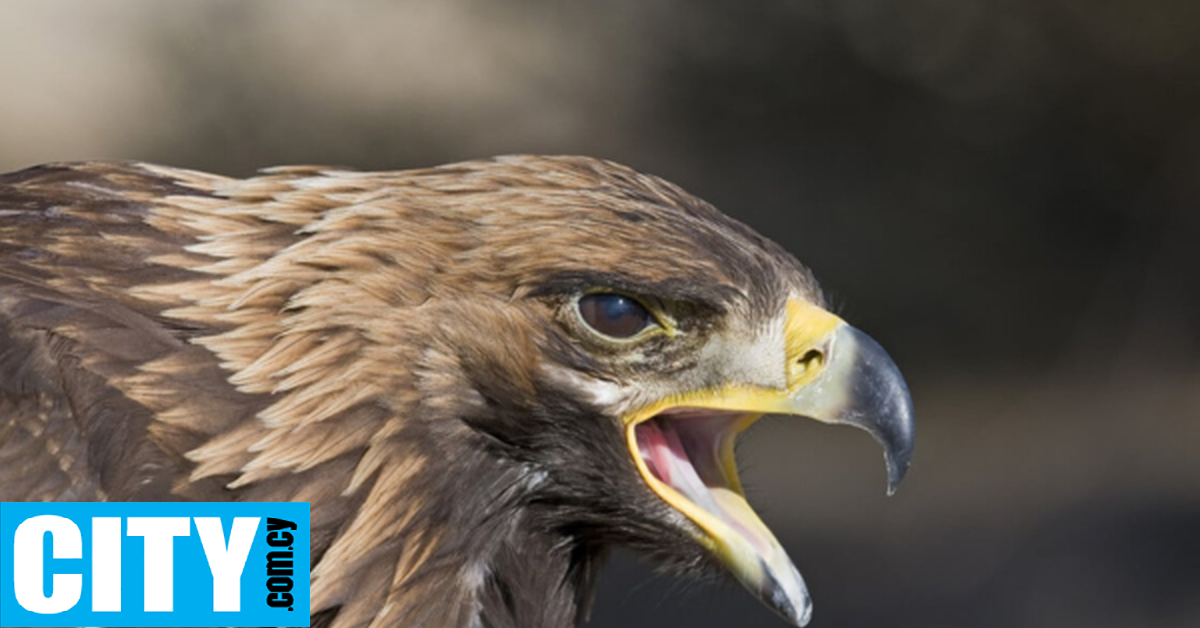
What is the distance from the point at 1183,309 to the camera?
613 centimetres

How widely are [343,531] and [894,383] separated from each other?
1.99 feet

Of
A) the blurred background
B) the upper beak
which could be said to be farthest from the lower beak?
the blurred background

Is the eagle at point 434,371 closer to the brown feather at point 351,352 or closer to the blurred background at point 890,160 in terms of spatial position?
the brown feather at point 351,352

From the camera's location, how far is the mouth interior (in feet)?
7.06

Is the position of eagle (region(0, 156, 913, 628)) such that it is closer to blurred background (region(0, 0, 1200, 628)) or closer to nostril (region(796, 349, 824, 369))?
nostril (region(796, 349, 824, 369))

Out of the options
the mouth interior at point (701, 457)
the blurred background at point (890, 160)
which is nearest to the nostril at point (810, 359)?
the mouth interior at point (701, 457)

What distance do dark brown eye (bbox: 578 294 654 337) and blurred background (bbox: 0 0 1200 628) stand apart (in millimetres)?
2716

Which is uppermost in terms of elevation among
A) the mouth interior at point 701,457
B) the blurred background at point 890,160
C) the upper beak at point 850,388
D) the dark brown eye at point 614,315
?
the dark brown eye at point 614,315

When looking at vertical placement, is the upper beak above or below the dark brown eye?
below

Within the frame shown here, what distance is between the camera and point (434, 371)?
2.05 m

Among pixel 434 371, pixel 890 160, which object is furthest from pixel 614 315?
pixel 890 160

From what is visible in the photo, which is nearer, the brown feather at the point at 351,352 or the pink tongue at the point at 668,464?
the brown feather at the point at 351,352

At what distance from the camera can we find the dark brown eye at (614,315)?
204cm

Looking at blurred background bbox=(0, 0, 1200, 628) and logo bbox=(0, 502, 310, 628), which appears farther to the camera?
blurred background bbox=(0, 0, 1200, 628)
